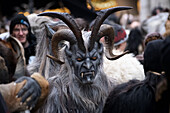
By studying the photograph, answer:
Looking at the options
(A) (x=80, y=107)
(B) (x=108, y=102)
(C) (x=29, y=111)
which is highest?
(C) (x=29, y=111)

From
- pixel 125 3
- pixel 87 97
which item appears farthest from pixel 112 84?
pixel 125 3

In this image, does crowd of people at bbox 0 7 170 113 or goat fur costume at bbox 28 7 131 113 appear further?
goat fur costume at bbox 28 7 131 113

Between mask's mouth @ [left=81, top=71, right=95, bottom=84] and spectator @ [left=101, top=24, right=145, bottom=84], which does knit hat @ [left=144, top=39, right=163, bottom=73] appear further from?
spectator @ [left=101, top=24, right=145, bottom=84]

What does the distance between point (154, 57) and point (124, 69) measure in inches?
106

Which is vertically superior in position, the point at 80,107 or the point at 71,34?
the point at 71,34

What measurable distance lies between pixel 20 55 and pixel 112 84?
182 centimetres

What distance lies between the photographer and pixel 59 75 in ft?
14.8

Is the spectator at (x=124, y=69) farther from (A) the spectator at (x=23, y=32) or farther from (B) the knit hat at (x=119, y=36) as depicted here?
(A) the spectator at (x=23, y=32)

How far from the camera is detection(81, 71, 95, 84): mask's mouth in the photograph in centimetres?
405

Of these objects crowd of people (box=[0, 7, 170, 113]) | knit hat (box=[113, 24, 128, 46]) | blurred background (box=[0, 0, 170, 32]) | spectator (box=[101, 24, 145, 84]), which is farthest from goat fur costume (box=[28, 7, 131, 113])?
knit hat (box=[113, 24, 128, 46])

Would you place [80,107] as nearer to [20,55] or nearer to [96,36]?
[96,36]

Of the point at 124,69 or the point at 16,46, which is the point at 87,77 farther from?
the point at 124,69

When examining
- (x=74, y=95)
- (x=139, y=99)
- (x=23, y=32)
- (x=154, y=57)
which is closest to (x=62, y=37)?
(x=74, y=95)

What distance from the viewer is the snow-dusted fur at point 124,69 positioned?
16.7ft
